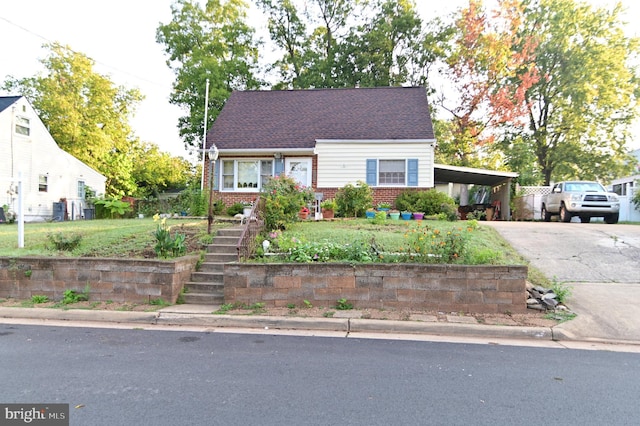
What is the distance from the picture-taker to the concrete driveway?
18.1 feet

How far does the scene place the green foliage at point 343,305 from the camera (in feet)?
20.9

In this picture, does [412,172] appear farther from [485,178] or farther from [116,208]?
[116,208]

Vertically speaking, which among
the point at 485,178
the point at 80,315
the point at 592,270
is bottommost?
the point at 80,315

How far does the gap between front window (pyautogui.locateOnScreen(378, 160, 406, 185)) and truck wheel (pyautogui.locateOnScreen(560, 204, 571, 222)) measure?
6455 mm

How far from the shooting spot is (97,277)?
276 inches

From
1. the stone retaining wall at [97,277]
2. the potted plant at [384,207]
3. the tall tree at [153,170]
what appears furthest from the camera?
the tall tree at [153,170]

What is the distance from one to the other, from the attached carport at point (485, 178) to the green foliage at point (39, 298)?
1505cm

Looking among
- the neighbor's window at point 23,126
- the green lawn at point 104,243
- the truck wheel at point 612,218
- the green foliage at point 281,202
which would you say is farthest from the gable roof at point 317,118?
the neighbor's window at point 23,126

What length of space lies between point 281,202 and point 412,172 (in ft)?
25.9

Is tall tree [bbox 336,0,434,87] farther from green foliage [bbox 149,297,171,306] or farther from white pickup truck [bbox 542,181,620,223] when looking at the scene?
green foliage [bbox 149,297,171,306]

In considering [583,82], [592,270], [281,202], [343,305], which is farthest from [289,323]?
[583,82]

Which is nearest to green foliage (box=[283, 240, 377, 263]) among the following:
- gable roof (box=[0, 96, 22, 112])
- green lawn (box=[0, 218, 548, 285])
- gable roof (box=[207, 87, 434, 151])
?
Result: green lawn (box=[0, 218, 548, 285])

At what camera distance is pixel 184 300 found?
6930 mm

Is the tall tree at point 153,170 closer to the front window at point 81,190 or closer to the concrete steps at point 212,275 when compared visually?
the front window at point 81,190
